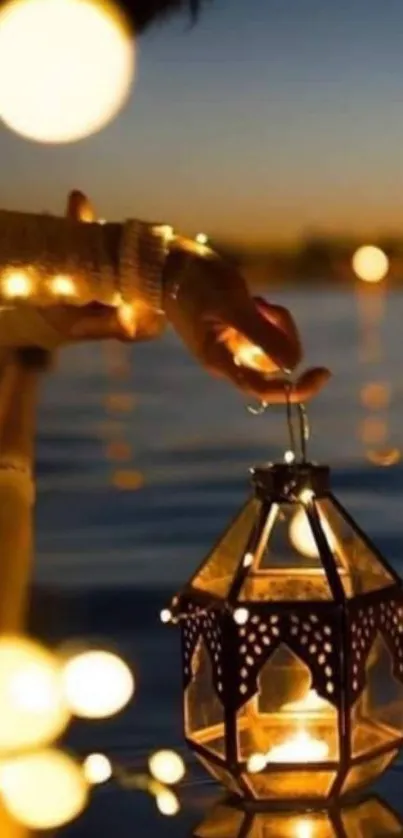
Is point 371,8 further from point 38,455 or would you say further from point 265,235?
point 38,455

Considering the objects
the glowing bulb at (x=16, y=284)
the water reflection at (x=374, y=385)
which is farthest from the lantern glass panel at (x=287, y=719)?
the water reflection at (x=374, y=385)

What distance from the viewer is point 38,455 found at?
54.4 inches

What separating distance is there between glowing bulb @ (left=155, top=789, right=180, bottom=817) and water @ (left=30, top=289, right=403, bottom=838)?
332mm

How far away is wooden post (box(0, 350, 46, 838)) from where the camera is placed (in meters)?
1.02

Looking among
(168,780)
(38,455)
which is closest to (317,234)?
(38,455)

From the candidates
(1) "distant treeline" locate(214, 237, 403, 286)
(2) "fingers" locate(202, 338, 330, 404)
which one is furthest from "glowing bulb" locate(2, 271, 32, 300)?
(1) "distant treeline" locate(214, 237, 403, 286)

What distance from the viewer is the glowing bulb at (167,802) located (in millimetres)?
872

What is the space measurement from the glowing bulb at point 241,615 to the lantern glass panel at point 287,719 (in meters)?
0.03

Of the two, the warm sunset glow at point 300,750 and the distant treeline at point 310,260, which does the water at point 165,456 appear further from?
the warm sunset glow at point 300,750

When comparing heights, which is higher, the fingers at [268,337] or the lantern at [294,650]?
the fingers at [268,337]

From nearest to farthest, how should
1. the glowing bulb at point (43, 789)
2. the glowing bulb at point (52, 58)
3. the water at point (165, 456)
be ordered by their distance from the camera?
the glowing bulb at point (43, 789)
the glowing bulb at point (52, 58)
the water at point (165, 456)

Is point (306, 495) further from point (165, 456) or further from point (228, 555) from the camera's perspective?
point (165, 456)

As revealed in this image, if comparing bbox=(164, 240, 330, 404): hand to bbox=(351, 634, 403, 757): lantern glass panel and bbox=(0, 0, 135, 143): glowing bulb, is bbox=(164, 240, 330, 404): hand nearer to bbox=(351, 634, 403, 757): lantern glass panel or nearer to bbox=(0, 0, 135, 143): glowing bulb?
bbox=(351, 634, 403, 757): lantern glass panel

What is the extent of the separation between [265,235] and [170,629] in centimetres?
34
